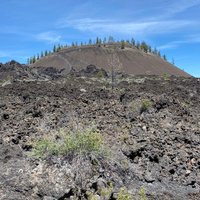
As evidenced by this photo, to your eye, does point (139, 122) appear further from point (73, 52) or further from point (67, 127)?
point (73, 52)

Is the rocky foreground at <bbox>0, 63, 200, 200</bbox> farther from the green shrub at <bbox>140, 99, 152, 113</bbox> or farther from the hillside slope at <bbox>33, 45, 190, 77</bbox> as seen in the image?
the hillside slope at <bbox>33, 45, 190, 77</bbox>

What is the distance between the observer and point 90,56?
131500 millimetres

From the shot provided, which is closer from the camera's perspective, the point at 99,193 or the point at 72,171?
the point at 99,193

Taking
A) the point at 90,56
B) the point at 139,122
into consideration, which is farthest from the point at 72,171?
the point at 90,56

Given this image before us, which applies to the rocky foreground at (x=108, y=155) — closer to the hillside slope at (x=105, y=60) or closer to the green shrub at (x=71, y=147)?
the green shrub at (x=71, y=147)

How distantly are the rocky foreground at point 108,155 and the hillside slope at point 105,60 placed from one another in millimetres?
99555

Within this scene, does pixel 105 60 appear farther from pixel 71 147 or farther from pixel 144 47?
pixel 71 147

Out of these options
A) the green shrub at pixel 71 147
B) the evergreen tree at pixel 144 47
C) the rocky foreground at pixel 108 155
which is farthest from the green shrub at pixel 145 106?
the evergreen tree at pixel 144 47

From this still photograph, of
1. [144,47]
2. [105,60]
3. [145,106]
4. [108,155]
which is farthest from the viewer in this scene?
[144,47]

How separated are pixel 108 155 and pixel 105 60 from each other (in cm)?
11578

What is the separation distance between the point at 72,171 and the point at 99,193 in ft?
2.59

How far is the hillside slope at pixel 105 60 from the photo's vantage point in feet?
393

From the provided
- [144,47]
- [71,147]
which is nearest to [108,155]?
[71,147]

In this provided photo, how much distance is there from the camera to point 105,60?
123750mm
